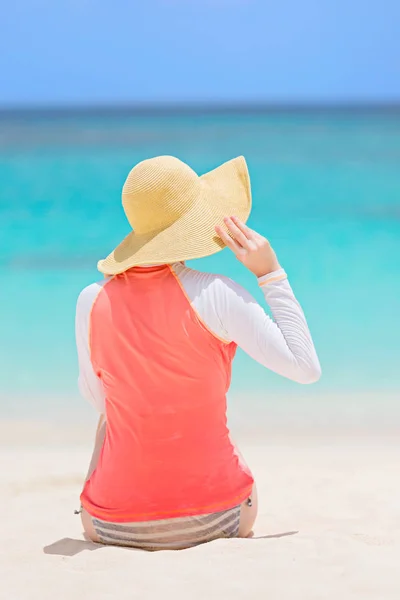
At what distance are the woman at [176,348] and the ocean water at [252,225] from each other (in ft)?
6.54

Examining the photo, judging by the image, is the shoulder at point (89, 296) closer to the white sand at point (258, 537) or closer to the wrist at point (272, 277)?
the wrist at point (272, 277)

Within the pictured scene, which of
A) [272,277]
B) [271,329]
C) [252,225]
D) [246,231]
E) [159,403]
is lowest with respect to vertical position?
[159,403]

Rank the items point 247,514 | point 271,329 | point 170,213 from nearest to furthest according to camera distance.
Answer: point 271,329 → point 170,213 → point 247,514

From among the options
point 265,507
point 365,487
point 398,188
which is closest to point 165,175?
point 265,507

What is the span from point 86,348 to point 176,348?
22 cm

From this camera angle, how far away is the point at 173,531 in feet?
6.39

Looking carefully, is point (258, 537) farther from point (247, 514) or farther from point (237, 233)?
point (237, 233)

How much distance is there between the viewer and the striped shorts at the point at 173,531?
1.94 meters

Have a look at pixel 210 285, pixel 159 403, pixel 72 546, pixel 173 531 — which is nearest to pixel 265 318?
pixel 210 285

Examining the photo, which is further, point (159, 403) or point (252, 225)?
point (252, 225)

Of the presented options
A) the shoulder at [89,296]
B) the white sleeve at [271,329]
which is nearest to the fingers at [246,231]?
the white sleeve at [271,329]

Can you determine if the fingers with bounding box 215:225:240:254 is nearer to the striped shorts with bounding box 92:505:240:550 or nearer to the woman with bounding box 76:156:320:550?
the woman with bounding box 76:156:320:550

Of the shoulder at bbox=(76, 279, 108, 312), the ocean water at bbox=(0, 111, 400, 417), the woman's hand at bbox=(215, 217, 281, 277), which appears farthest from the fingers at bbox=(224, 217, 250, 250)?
the ocean water at bbox=(0, 111, 400, 417)

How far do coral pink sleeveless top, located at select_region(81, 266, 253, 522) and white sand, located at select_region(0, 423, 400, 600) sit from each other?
0.11 meters
